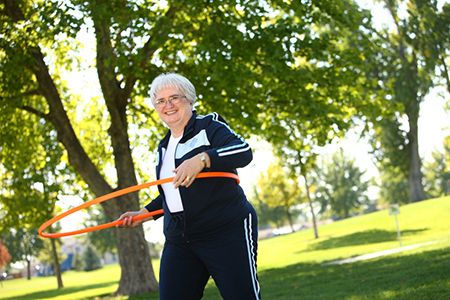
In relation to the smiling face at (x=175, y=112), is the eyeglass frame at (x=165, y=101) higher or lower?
higher

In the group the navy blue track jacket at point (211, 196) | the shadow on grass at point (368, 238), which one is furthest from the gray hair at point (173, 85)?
the shadow on grass at point (368, 238)

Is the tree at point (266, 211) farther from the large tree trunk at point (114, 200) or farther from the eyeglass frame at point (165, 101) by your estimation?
the eyeglass frame at point (165, 101)

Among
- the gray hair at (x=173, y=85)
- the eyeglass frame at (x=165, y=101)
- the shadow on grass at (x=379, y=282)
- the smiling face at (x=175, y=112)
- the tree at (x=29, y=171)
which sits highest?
the tree at (x=29, y=171)

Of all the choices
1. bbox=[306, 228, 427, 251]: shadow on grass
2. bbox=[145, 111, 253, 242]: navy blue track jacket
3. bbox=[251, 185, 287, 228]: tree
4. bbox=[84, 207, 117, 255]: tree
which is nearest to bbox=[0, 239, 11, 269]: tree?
bbox=[84, 207, 117, 255]: tree

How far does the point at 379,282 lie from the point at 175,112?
22.5 ft

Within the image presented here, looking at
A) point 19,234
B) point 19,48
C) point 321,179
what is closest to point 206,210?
point 19,48

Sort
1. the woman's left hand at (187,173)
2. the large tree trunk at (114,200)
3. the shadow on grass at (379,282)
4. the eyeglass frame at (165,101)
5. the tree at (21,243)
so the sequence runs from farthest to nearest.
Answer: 1. the tree at (21,243)
2. the large tree trunk at (114,200)
3. the shadow on grass at (379,282)
4. the eyeglass frame at (165,101)
5. the woman's left hand at (187,173)

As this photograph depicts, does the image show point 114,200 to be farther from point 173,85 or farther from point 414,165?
point 414,165

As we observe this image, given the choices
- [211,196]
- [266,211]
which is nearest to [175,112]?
[211,196]

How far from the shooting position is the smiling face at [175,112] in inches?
121

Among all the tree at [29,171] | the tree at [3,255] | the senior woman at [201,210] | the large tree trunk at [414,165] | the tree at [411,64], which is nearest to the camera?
the senior woman at [201,210]

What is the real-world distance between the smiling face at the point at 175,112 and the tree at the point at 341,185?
72868 mm

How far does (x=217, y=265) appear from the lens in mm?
2770

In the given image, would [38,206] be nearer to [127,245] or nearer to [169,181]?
[127,245]
